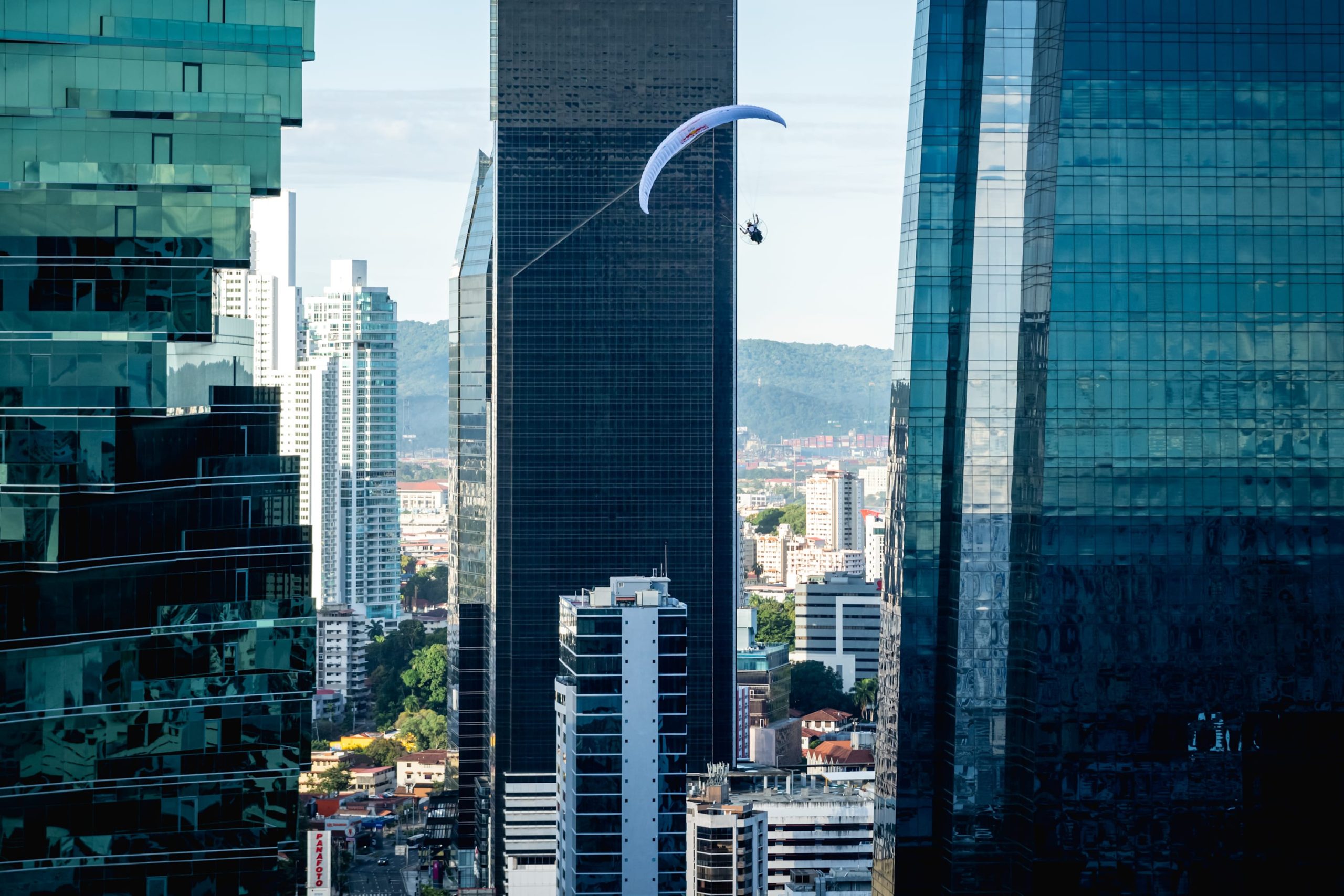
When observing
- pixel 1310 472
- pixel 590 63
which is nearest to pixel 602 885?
pixel 1310 472

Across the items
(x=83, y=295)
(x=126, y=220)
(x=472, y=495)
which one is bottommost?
(x=472, y=495)

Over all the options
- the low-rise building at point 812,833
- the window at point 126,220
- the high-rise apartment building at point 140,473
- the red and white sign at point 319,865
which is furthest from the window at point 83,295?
the red and white sign at point 319,865

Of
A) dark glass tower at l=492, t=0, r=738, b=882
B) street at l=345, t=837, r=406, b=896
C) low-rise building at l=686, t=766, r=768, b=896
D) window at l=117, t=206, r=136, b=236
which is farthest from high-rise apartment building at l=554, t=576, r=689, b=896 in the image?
street at l=345, t=837, r=406, b=896

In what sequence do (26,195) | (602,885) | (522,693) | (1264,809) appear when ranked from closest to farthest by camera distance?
(26,195), (1264,809), (602,885), (522,693)

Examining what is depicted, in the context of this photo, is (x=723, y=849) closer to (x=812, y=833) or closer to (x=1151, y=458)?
(x=812, y=833)

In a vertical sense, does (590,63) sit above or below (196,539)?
above

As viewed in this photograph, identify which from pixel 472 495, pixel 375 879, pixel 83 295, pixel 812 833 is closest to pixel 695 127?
pixel 812 833

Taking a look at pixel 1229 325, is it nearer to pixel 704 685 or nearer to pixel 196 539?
pixel 196 539

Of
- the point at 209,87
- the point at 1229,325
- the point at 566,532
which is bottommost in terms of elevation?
the point at 566,532
